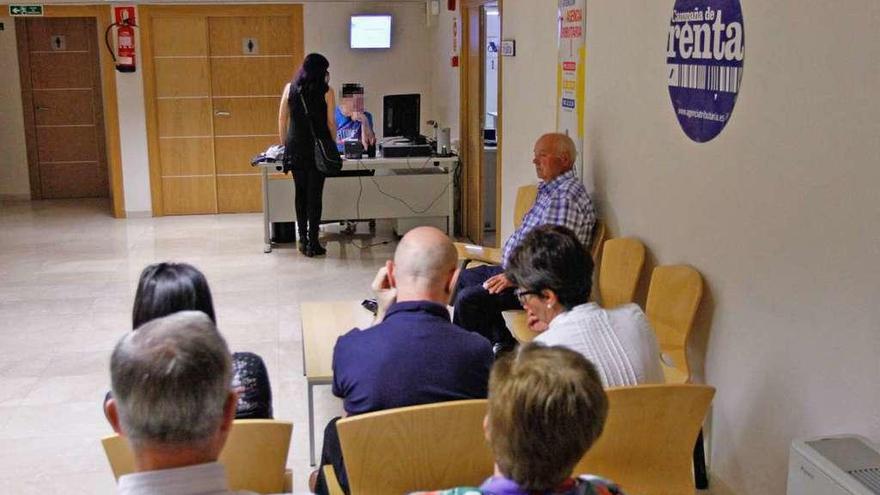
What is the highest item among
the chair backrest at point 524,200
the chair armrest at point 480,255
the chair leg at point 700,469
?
the chair backrest at point 524,200

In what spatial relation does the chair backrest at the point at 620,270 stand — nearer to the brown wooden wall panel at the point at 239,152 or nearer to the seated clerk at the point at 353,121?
the seated clerk at the point at 353,121

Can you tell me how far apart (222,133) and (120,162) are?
1123mm

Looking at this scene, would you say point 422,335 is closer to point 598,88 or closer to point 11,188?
point 598,88

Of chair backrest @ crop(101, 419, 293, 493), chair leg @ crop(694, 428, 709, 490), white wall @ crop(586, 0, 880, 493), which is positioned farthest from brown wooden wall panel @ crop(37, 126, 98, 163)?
chair backrest @ crop(101, 419, 293, 493)

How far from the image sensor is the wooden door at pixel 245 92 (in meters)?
10.3

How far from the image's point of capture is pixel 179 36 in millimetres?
10141

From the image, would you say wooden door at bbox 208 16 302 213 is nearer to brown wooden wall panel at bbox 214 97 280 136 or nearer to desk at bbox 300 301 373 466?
brown wooden wall panel at bbox 214 97 280 136

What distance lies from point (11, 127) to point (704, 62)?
9610mm

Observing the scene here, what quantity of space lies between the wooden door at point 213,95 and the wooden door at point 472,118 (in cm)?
244

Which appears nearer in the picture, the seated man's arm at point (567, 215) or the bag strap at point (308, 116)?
the seated man's arm at point (567, 215)

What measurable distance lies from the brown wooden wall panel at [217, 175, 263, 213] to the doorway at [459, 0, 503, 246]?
2.69 m

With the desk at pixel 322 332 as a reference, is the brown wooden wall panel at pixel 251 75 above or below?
above

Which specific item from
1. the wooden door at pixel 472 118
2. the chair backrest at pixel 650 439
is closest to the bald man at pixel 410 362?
the chair backrest at pixel 650 439

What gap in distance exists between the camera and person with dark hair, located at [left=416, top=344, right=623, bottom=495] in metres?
1.70
